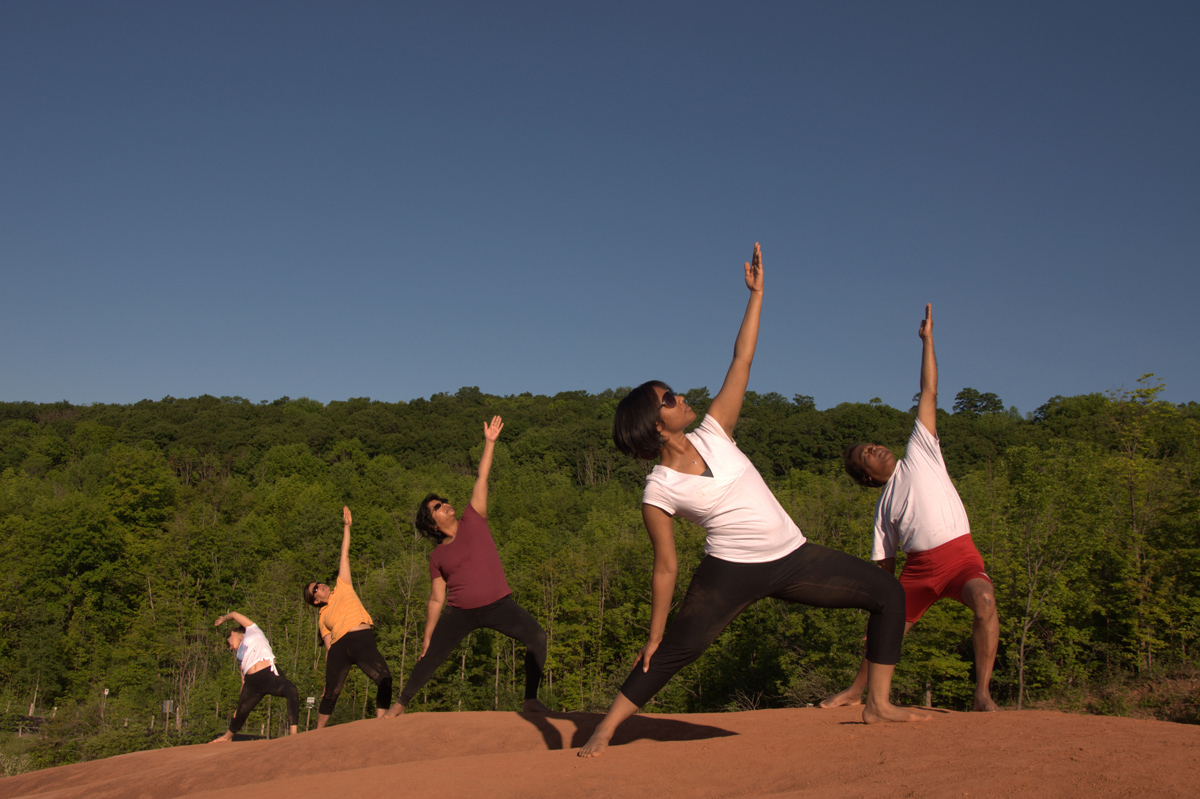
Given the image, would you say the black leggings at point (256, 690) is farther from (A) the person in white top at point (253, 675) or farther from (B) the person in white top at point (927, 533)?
(B) the person in white top at point (927, 533)

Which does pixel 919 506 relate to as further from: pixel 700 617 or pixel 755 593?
pixel 700 617

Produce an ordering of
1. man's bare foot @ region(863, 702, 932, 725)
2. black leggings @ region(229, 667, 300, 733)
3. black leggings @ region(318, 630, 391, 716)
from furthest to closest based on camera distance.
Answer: black leggings @ region(229, 667, 300, 733) → black leggings @ region(318, 630, 391, 716) → man's bare foot @ region(863, 702, 932, 725)

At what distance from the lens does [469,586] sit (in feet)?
21.2

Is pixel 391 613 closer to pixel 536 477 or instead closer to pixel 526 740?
pixel 536 477

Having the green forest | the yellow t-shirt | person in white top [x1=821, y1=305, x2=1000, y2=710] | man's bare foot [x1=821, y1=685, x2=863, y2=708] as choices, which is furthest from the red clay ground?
the green forest

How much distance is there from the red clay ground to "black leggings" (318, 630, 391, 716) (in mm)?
1465

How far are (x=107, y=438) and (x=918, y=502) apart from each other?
110285mm

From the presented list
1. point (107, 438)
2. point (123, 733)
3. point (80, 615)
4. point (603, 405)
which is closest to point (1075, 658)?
point (123, 733)

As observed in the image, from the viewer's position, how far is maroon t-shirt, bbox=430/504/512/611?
6.48 metres

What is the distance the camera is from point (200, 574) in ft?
180

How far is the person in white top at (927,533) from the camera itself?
491 cm

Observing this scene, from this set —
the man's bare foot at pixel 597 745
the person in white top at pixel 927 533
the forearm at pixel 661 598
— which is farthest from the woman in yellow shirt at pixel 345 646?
the person in white top at pixel 927 533

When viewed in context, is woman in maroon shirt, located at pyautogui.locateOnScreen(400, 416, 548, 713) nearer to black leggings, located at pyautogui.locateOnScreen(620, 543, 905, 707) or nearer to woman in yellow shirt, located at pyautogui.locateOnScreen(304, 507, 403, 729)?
woman in yellow shirt, located at pyautogui.locateOnScreen(304, 507, 403, 729)

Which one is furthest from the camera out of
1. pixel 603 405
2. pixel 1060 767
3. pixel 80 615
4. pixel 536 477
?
pixel 603 405
